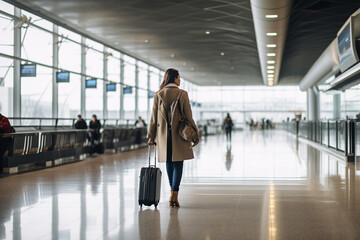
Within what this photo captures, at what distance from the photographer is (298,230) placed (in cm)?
429

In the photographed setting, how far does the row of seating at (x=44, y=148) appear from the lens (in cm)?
992

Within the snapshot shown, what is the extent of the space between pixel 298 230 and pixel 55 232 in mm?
2342

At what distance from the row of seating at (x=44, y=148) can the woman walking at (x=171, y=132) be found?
530 centimetres

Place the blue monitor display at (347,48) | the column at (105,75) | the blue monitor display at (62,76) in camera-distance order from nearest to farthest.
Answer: the blue monitor display at (347,48), the blue monitor display at (62,76), the column at (105,75)

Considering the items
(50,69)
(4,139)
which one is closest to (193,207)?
(4,139)

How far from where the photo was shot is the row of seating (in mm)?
9920

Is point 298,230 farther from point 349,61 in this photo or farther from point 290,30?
point 290,30

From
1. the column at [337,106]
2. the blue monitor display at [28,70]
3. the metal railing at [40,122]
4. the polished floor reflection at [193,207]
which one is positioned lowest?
the polished floor reflection at [193,207]

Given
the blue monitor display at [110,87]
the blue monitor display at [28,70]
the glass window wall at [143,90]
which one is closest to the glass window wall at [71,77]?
the blue monitor display at [110,87]

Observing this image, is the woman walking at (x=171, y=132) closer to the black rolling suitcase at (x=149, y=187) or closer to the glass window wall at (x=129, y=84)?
the black rolling suitcase at (x=149, y=187)

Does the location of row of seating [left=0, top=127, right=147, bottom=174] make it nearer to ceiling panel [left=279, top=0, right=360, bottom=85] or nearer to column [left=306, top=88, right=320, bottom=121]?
ceiling panel [left=279, top=0, right=360, bottom=85]

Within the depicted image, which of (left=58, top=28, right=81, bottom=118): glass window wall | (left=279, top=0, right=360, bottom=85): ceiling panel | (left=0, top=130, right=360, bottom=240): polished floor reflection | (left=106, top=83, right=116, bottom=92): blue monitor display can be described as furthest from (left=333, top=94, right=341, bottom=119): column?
(left=0, top=130, right=360, bottom=240): polished floor reflection

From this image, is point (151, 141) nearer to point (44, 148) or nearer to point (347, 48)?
point (44, 148)

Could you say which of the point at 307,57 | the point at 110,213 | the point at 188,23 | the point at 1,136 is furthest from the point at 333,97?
the point at 110,213
